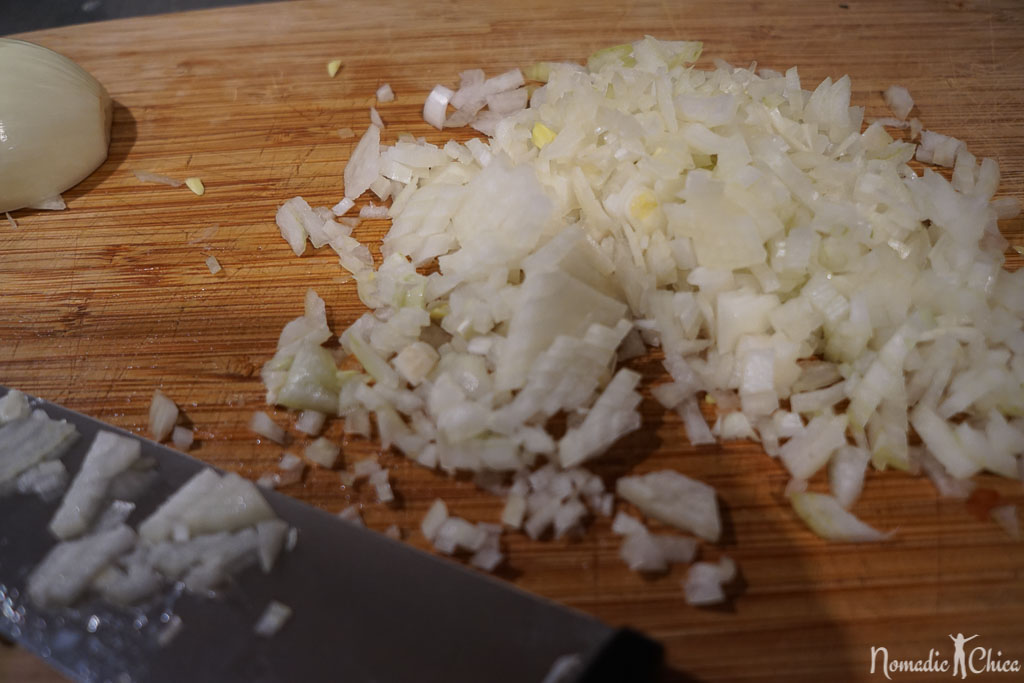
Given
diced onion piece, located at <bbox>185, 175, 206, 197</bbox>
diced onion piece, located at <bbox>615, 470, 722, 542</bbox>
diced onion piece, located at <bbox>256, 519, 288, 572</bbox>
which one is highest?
diced onion piece, located at <bbox>185, 175, 206, 197</bbox>

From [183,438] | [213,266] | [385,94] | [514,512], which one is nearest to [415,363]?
[514,512]

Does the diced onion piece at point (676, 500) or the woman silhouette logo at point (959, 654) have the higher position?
the diced onion piece at point (676, 500)

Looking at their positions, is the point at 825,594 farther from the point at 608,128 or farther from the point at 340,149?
the point at 340,149

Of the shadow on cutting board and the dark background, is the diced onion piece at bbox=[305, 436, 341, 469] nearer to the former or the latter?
the shadow on cutting board

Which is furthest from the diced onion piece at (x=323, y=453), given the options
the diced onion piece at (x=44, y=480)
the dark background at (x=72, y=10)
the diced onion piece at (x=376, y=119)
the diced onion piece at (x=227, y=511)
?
the dark background at (x=72, y=10)

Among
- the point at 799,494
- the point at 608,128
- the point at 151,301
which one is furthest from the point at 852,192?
the point at 151,301

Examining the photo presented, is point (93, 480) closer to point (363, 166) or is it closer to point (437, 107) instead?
point (363, 166)

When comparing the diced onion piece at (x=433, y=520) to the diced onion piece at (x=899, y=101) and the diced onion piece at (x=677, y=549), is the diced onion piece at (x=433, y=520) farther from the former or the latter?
the diced onion piece at (x=899, y=101)

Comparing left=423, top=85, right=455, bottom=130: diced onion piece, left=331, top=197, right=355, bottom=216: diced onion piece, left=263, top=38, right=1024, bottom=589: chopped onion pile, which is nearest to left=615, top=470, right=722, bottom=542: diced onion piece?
left=263, top=38, right=1024, bottom=589: chopped onion pile
